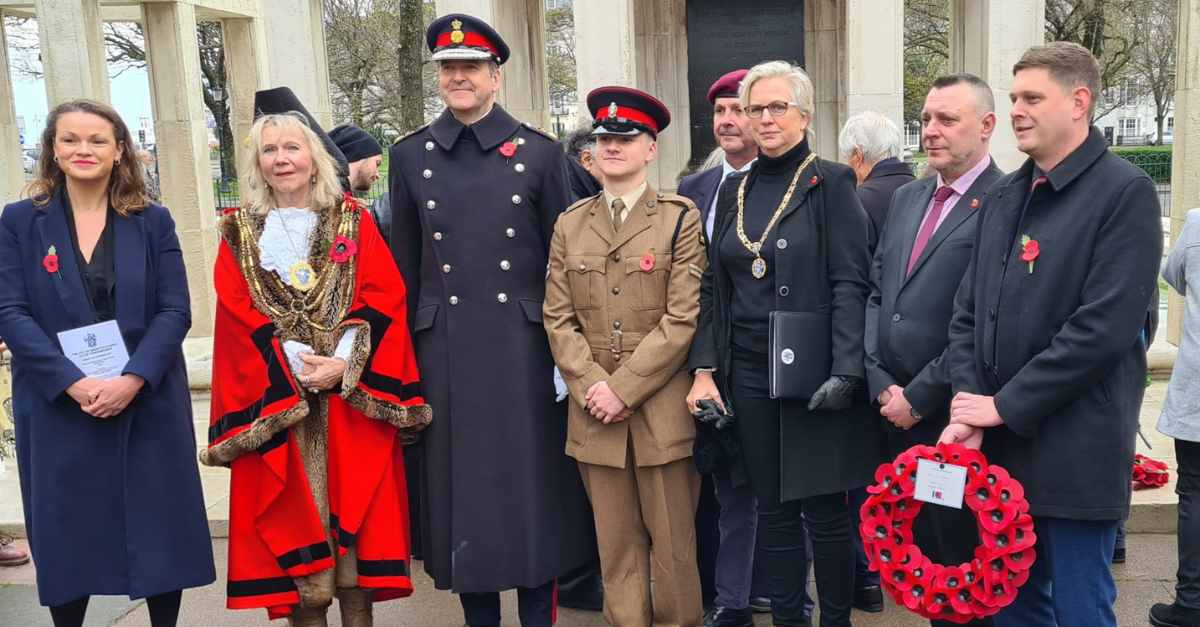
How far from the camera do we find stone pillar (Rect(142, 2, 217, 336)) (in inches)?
436

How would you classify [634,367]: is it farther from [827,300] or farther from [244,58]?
[244,58]

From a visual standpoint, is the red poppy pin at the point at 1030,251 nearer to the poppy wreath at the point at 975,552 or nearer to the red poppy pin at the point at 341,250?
the poppy wreath at the point at 975,552

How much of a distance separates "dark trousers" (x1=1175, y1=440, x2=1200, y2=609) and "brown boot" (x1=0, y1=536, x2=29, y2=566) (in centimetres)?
558

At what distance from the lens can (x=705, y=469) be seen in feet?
13.8

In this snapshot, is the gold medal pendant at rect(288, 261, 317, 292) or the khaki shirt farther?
the khaki shirt

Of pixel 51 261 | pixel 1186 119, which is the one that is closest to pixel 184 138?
pixel 51 261

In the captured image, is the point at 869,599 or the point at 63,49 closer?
the point at 869,599

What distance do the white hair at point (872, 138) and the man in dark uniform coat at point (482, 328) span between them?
4.82 ft

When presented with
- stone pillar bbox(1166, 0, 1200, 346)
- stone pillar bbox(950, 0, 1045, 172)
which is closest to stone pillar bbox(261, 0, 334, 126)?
stone pillar bbox(950, 0, 1045, 172)

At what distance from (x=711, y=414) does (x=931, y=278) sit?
0.93 meters

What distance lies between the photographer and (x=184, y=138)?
11172 mm

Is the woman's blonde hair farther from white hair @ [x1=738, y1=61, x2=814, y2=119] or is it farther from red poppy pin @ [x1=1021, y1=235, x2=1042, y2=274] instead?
red poppy pin @ [x1=1021, y1=235, x2=1042, y2=274]

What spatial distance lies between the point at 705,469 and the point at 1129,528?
2699 mm

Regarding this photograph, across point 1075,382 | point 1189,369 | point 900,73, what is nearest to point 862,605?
point 1189,369
